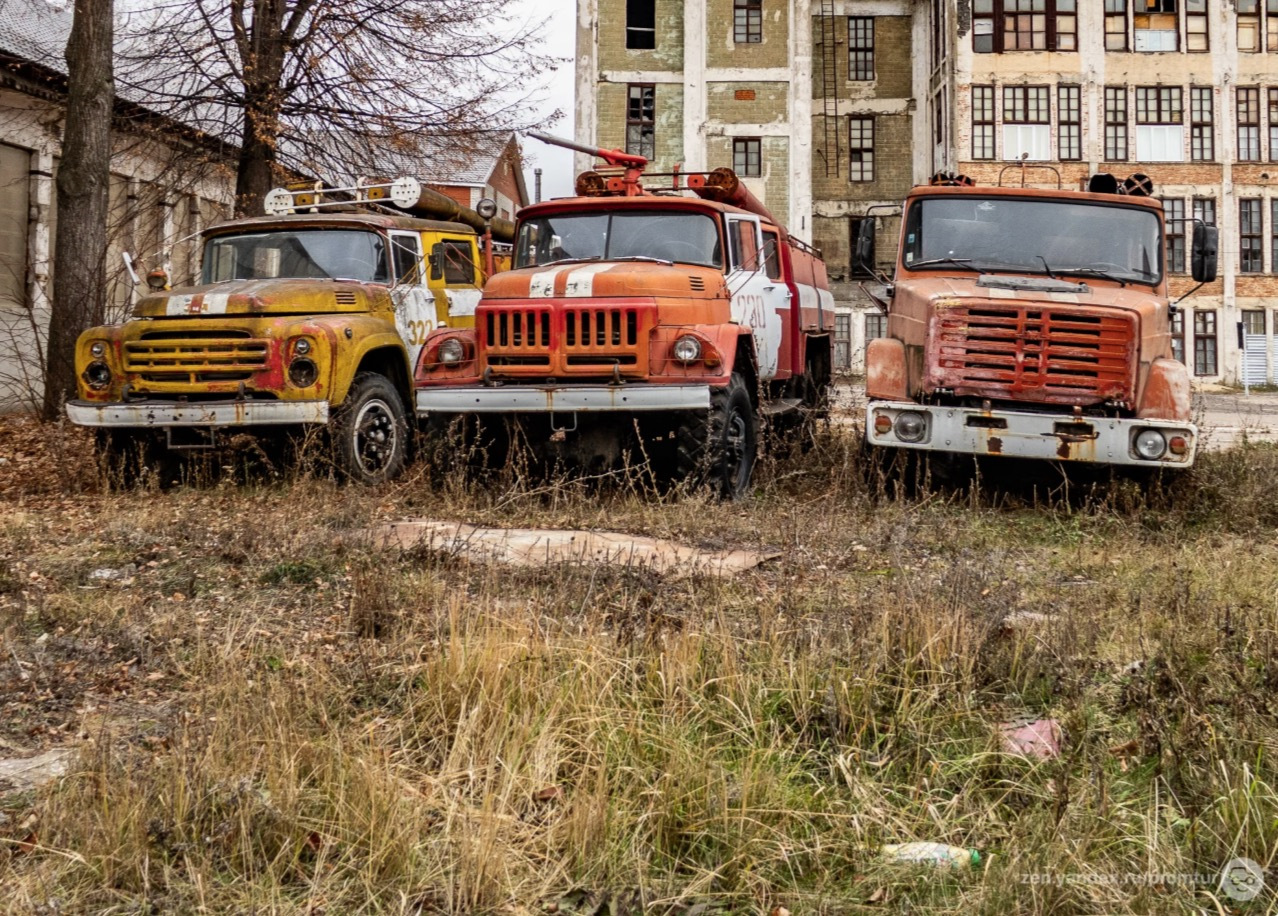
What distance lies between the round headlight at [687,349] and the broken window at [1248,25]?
35.7 meters

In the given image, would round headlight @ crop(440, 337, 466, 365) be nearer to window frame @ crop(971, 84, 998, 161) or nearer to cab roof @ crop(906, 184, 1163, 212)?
cab roof @ crop(906, 184, 1163, 212)

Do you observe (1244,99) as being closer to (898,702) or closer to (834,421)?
(834,421)

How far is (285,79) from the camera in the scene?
16.5 metres

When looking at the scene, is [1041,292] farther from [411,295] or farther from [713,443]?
[411,295]

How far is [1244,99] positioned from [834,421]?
2696 cm

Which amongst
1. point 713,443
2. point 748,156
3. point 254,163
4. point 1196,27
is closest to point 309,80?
point 254,163

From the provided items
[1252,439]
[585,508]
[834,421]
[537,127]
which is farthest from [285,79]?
[1252,439]

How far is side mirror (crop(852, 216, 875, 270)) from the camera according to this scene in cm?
986

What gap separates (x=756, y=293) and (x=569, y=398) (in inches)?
101

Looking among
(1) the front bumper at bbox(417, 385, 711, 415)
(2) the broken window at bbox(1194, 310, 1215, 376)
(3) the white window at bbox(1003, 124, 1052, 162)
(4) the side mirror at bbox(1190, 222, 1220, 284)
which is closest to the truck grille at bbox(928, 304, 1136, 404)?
(1) the front bumper at bbox(417, 385, 711, 415)

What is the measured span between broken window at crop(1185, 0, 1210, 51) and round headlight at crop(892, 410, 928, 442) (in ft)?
114

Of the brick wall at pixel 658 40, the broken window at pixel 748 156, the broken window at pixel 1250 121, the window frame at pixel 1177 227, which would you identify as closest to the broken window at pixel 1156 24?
the broken window at pixel 1250 121

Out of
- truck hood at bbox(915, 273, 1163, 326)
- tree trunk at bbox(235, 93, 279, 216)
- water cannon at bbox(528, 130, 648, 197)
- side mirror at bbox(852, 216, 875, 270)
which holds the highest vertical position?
tree trunk at bbox(235, 93, 279, 216)

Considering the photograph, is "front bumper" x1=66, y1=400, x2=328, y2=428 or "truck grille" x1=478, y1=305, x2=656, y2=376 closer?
"truck grille" x1=478, y1=305, x2=656, y2=376
